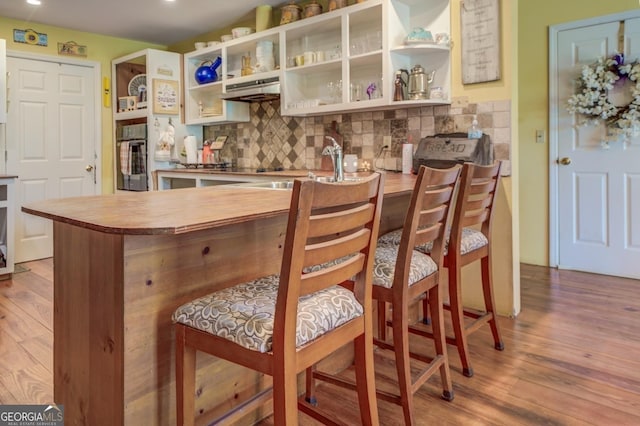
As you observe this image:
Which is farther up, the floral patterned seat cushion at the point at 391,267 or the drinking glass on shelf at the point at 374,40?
the drinking glass on shelf at the point at 374,40

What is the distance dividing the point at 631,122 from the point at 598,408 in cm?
248

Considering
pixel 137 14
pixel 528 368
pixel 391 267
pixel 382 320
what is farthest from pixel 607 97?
pixel 137 14

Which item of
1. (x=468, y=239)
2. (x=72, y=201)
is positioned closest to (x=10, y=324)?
(x=72, y=201)

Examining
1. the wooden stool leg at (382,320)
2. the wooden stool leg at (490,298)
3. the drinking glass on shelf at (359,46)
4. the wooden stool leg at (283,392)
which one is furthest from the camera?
the drinking glass on shelf at (359,46)

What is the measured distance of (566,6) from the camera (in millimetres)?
3746

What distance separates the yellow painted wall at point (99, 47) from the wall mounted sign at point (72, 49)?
0.10ft

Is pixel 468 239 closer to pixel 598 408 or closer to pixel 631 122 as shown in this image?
pixel 598 408

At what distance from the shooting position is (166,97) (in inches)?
186

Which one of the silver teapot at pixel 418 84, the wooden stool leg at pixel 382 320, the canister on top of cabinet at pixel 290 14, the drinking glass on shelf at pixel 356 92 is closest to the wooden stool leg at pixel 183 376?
the wooden stool leg at pixel 382 320

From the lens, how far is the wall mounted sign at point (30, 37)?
442cm

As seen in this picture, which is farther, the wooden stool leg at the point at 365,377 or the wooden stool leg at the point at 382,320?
the wooden stool leg at the point at 382,320

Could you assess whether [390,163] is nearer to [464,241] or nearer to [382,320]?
[464,241]

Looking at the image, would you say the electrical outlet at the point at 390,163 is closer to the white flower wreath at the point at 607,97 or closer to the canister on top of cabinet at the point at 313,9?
the canister on top of cabinet at the point at 313,9

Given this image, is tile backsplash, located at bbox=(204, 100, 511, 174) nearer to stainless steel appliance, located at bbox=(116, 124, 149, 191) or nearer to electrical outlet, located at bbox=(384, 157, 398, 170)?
electrical outlet, located at bbox=(384, 157, 398, 170)
